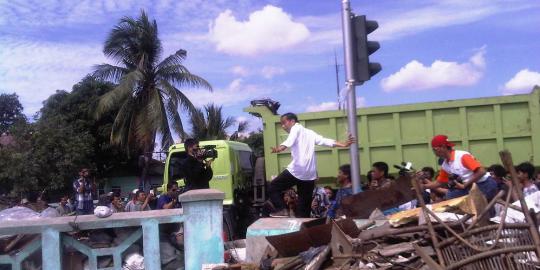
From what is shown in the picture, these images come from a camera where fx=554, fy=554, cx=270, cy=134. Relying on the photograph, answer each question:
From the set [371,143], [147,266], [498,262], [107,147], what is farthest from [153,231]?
[107,147]

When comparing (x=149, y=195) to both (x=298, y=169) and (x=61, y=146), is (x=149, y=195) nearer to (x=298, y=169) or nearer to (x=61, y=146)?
(x=298, y=169)

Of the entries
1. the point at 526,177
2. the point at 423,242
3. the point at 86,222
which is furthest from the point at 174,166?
the point at 423,242

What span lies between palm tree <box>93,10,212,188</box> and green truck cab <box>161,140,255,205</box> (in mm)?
11822

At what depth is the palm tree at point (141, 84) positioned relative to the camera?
24609 mm

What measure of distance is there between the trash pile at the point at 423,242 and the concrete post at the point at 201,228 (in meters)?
0.32

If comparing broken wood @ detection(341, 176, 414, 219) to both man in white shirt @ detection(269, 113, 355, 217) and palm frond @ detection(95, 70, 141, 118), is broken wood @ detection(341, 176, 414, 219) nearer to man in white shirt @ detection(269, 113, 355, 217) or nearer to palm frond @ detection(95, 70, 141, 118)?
man in white shirt @ detection(269, 113, 355, 217)

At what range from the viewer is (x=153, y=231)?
5.25 m

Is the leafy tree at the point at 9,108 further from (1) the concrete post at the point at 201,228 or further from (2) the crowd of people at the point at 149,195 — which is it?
(1) the concrete post at the point at 201,228

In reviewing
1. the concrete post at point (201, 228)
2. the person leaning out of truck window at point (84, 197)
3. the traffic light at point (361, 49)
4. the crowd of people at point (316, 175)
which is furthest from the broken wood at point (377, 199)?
the person leaning out of truck window at point (84, 197)

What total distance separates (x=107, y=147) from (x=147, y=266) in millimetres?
25404

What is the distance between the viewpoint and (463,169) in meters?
6.34

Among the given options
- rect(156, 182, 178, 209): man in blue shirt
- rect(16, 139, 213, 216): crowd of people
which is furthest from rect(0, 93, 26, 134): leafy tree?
rect(156, 182, 178, 209): man in blue shirt

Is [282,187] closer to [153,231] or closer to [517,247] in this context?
[153,231]

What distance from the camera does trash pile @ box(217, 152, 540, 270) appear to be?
365 cm
